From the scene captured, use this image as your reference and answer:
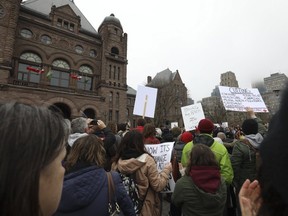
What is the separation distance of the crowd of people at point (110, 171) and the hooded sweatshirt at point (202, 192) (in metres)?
0.01

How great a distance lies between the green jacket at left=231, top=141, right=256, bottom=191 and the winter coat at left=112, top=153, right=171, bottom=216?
167 cm

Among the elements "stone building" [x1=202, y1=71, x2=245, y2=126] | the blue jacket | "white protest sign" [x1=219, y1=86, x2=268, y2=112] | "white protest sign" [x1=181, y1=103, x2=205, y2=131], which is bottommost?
the blue jacket

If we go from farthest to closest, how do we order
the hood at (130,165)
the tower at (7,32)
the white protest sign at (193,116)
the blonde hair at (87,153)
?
1. the tower at (7,32)
2. the white protest sign at (193,116)
3. the hood at (130,165)
4. the blonde hair at (87,153)

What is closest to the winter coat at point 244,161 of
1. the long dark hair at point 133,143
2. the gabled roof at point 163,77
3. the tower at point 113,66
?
the long dark hair at point 133,143

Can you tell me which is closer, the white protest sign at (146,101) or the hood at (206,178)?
the hood at (206,178)

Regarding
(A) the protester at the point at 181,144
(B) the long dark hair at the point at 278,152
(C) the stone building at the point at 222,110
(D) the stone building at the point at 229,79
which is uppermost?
(D) the stone building at the point at 229,79

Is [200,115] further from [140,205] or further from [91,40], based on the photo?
[91,40]

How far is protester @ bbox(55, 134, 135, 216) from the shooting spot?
2.08 m

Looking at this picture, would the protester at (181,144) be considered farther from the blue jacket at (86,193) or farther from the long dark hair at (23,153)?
the long dark hair at (23,153)

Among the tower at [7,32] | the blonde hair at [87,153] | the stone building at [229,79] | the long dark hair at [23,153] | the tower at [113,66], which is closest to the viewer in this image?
the long dark hair at [23,153]

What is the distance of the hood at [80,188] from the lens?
207cm

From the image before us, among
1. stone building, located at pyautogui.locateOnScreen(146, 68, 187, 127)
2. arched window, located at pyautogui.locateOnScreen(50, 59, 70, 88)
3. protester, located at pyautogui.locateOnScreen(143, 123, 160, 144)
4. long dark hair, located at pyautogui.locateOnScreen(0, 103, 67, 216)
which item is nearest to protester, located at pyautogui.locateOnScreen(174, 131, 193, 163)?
protester, located at pyautogui.locateOnScreen(143, 123, 160, 144)

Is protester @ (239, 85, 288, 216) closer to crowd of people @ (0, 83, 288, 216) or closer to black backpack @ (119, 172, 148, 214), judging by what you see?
crowd of people @ (0, 83, 288, 216)

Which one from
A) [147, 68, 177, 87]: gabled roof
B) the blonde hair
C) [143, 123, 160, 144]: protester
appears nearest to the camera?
the blonde hair
